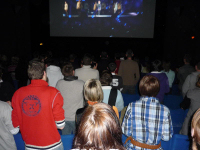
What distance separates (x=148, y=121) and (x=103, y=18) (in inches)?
315

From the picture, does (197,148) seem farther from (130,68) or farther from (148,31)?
(148,31)

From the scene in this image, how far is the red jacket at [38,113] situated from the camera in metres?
1.52

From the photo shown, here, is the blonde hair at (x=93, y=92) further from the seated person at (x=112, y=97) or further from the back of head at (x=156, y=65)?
the back of head at (x=156, y=65)

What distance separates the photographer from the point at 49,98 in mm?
1517

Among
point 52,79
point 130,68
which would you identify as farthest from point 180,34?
point 52,79

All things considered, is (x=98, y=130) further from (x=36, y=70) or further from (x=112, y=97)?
(x=112, y=97)

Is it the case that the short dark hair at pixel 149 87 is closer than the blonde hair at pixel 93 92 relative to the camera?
Yes

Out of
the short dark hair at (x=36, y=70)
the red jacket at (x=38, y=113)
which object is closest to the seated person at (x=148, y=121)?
the red jacket at (x=38, y=113)

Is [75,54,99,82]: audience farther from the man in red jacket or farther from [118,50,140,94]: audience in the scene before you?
the man in red jacket

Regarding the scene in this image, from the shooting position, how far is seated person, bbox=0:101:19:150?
158cm

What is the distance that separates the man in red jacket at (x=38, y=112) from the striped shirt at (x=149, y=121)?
65cm

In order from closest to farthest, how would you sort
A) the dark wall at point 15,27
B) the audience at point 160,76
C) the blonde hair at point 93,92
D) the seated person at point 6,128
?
the seated person at point 6,128, the blonde hair at point 93,92, the audience at point 160,76, the dark wall at point 15,27

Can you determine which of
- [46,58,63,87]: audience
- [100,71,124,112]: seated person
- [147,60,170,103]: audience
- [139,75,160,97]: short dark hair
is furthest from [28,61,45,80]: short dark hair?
[147,60,170,103]: audience

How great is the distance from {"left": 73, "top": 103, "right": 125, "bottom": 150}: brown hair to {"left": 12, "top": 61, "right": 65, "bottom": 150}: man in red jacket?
76 centimetres
